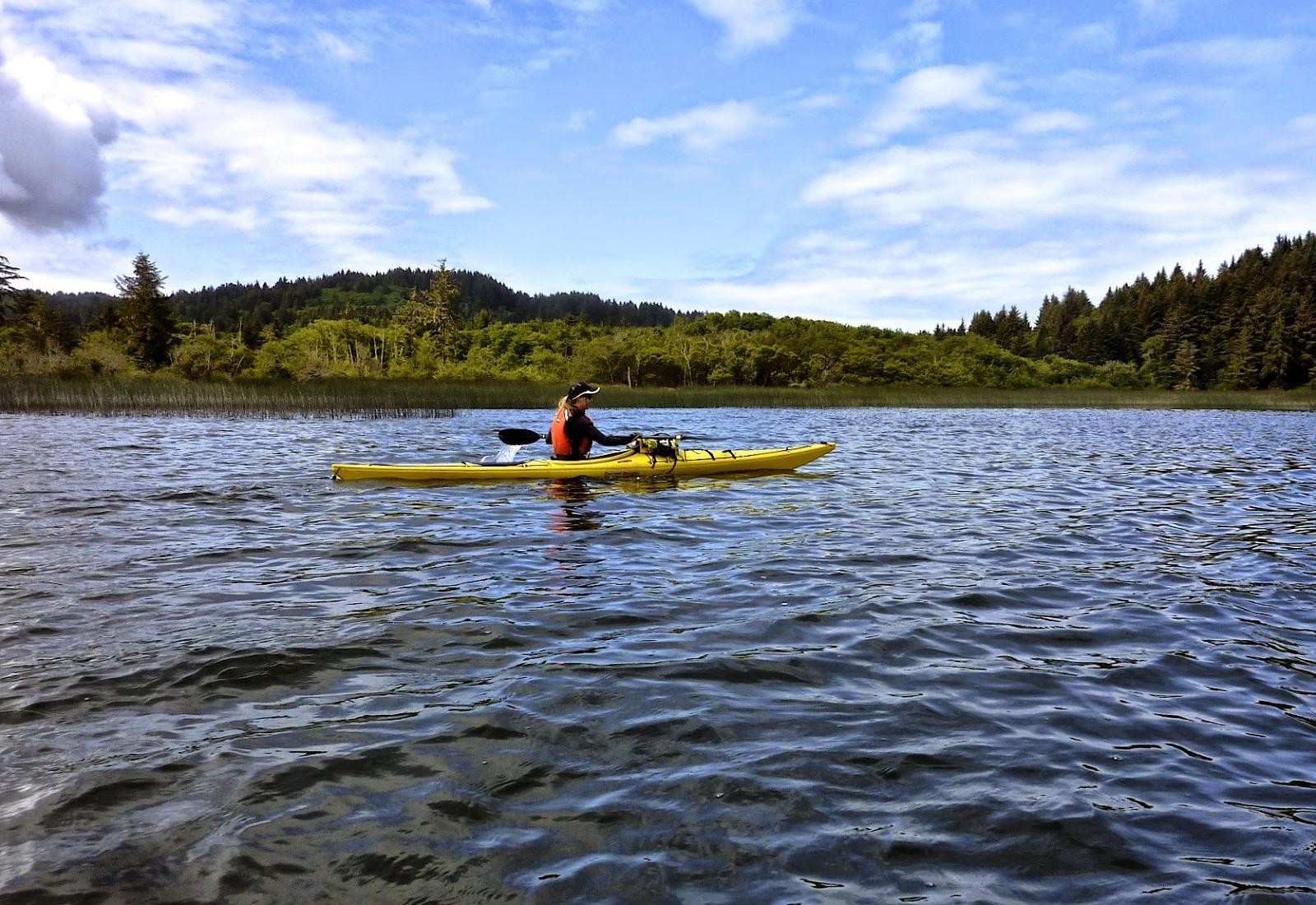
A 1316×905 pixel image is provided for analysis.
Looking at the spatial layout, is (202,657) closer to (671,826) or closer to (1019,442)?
(671,826)

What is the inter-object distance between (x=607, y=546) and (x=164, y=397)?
22556 mm

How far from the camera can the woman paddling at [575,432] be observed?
10969mm

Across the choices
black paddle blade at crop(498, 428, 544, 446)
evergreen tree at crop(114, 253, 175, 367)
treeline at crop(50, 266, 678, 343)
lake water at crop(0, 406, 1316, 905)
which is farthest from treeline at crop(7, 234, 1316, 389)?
lake water at crop(0, 406, 1316, 905)

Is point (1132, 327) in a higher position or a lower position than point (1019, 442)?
higher

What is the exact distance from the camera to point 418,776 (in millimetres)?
3117

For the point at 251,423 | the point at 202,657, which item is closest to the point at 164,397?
the point at 251,423

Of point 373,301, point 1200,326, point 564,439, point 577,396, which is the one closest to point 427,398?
point 564,439

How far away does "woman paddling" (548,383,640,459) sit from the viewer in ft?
36.0

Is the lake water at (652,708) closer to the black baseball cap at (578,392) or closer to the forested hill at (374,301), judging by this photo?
the black baseball cap at (578,392)

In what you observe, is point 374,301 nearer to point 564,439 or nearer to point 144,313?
point 144,313

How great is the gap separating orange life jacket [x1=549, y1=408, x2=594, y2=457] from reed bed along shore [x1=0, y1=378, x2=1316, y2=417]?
632 inches

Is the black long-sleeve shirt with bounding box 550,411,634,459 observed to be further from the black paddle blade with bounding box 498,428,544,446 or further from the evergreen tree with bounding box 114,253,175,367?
the evergreen tree with bounding box 114,253,175,367

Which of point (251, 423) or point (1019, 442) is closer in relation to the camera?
A: point (1019, 442)

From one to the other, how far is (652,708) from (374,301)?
150 metres
